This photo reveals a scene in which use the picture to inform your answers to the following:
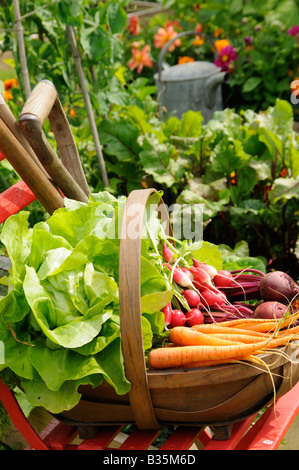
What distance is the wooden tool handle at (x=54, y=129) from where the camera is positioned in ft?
4.23

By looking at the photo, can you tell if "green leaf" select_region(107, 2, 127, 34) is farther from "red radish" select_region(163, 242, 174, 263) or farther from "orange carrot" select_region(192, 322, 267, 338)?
"orange carrot" select_region(192, 322, 267, 338)

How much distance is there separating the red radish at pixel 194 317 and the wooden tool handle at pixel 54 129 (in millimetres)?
450

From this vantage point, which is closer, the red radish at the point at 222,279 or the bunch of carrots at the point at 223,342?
the bunch of carrots at the point at 223,342

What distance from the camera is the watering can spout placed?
3.93m

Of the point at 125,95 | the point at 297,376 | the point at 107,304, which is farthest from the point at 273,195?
the point at 107,304

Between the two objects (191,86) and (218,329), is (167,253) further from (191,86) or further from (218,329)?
(191,86)

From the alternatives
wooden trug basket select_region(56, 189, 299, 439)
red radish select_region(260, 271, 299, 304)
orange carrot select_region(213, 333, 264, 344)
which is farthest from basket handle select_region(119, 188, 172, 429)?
red radish select_region(260, 271, 299, 304)

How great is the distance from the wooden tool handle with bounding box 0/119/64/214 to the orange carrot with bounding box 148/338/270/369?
0.50m

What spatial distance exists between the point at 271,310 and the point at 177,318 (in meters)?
0.24

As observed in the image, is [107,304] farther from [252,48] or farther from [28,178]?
[252,48]

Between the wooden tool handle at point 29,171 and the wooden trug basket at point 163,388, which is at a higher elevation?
the wooden tool handle at point 29,171

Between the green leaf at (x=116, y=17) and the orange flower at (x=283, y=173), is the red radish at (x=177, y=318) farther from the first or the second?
the green leaf at (x=116, y=17)

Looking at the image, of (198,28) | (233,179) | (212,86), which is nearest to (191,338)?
(233,179)

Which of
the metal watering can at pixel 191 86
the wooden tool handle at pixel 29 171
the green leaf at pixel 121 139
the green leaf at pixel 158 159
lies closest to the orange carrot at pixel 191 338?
the wooden tool handle at pixel 29 171
